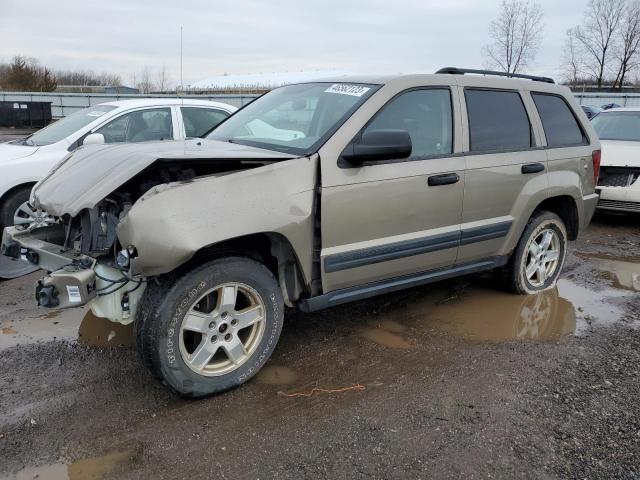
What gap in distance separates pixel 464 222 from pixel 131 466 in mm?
2831

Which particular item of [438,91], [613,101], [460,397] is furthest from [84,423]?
[613,101]

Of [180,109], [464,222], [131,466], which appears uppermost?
[180,109]

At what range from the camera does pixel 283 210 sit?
10.4ft

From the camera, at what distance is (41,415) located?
9.78 ft

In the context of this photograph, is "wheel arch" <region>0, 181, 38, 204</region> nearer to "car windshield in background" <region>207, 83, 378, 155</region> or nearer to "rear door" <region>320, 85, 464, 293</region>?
"car windshield in background" <region>207, 83, 378, 155</region>

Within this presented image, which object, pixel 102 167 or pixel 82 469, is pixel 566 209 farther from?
pixel 82 469

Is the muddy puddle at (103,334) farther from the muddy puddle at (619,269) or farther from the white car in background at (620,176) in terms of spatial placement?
the white car in background at (620,176)

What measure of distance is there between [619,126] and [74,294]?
916cm

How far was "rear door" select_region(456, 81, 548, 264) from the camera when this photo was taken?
163 inches

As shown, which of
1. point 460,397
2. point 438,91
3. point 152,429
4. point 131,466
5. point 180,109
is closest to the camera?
point 131,466

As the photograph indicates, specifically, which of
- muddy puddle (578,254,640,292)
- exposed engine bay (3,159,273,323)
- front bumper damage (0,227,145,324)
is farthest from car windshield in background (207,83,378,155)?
muddy puddle (578,254,640,292)

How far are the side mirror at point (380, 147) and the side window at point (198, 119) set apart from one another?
12.4ft

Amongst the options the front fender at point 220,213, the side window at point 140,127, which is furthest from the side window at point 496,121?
the side window at point 140,127

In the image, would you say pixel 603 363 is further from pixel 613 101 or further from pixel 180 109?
pixel 613 101
